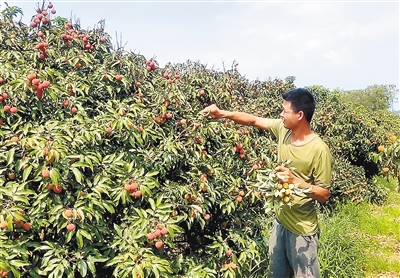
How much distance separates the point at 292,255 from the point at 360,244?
2230mm

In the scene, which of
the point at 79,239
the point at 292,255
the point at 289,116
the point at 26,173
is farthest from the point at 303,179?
the point at 26,173

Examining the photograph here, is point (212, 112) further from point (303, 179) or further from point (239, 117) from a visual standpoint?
point (303, 179)

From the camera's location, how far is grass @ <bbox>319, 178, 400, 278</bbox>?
3730 mm

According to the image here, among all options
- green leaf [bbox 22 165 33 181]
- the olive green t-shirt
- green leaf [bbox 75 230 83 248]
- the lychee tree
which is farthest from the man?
green leaf [bbox 22 165 33 181]

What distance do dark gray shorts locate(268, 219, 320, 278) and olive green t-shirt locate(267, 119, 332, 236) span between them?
54 millimetres

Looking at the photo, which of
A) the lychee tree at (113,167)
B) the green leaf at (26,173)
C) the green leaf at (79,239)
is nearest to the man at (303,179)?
the lychee tree at (113,167)

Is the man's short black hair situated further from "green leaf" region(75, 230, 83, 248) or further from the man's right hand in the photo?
"green leaf" region(75, 230, 83, 248)

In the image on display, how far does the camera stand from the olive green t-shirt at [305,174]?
2289 millimetres

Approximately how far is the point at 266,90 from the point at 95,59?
3952mm

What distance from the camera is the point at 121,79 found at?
2.90m

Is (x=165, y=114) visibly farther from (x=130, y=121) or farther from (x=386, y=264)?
(x=386, y=264)

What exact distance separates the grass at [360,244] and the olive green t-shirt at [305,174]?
4.80 feet

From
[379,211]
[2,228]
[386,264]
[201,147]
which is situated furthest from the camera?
[379,211]

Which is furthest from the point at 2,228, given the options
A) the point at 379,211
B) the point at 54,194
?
the point at 379,211
